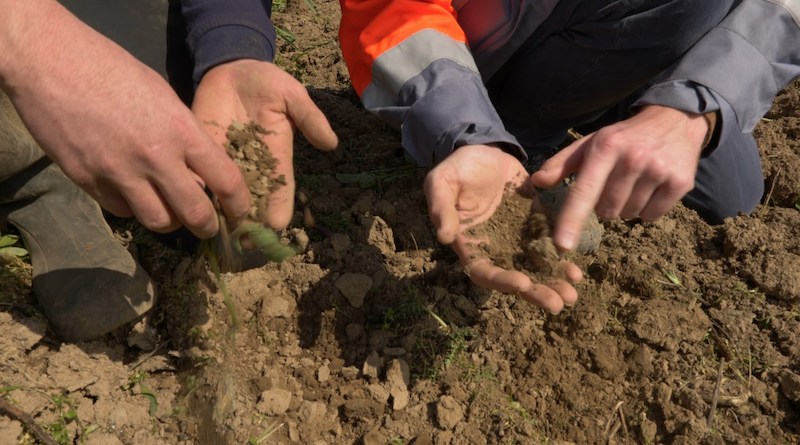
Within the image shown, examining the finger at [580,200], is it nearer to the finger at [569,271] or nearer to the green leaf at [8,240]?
the finger at [569,271]

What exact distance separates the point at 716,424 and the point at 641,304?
1.51 feet

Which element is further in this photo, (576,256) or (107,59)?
(576,256)

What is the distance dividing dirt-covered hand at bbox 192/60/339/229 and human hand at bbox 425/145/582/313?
0.38 metres

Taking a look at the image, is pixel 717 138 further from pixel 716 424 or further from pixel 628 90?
pixel 716 424

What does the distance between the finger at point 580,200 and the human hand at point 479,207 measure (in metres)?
0.10

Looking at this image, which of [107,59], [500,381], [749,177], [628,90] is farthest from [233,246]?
[749,177]

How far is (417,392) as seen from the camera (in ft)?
6.37

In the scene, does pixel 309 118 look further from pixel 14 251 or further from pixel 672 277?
pixel 672 277

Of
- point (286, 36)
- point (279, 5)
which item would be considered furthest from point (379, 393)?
point (279, 5)

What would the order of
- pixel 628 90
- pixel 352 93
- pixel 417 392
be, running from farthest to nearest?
pixel 352 93 < pixel 628 90 < pixel 417 392

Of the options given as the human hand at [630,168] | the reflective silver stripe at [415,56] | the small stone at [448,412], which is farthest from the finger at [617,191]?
the small stone at [448,412]

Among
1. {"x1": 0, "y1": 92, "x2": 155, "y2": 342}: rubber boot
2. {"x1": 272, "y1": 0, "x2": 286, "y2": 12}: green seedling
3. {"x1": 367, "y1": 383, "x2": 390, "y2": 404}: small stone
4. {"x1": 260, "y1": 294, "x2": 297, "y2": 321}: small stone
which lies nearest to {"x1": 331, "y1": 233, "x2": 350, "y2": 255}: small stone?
{"x1": 260, "y1": 294, "x2": 297, "y2": 321}: small stone

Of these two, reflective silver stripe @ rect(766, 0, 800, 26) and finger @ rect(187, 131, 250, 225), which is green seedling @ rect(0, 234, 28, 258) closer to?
finger @ rect(187, 131, 250, 225)

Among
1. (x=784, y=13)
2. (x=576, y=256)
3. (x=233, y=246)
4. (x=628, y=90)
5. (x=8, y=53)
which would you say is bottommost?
(x=576, y=256)
